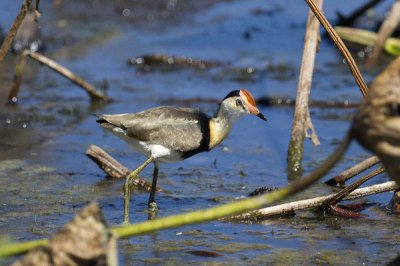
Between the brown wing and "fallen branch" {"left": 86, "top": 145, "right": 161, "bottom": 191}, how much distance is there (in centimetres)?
61

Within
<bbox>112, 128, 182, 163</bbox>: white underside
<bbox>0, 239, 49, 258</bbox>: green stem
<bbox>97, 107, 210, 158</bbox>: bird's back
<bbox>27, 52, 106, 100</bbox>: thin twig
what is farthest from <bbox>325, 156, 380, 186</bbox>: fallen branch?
<bbox>0, 239, 49, 258</bbox>: green stem

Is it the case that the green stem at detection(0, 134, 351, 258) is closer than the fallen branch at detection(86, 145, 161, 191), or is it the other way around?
the green stem at detection(0, 134, 351, 258)

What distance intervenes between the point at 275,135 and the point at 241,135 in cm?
31

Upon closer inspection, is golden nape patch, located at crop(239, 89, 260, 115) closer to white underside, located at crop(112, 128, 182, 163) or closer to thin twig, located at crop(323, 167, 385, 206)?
white underside, located at crop(112, 128, 182, 163)

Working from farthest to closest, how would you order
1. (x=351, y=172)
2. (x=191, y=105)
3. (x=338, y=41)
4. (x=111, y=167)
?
1. (x=191, y=105)
2. (x=111, y=167)
3. (x=351, y=172)
4. (x=338, y=41)

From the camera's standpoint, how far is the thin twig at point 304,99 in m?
7.01

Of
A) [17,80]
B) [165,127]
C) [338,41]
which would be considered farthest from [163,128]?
[17,80]

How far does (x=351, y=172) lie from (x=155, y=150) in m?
1.42

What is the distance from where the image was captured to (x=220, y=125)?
6809 millimetres

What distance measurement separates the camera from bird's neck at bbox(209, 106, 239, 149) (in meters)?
6.77

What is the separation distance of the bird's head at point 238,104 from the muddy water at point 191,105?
1.96ft

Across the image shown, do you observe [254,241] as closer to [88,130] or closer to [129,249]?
[129,249]

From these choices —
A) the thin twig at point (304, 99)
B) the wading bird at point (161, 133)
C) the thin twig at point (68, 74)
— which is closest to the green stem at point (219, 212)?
the wading bird at point (161, 133)

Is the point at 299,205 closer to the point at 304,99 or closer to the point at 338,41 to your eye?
the point at 338,41
